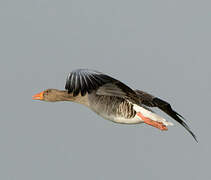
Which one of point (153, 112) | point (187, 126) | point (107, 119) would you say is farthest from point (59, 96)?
point (187, 126)

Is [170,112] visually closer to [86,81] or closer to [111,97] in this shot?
[111,97]

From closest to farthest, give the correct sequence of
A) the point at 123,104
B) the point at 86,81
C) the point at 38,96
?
the point at 86,81
the point at 123,104
the point at 38,96

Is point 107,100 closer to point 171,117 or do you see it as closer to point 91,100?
point 91,100

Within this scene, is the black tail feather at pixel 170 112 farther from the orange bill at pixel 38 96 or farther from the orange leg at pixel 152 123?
the orange bill at pixel 38 96

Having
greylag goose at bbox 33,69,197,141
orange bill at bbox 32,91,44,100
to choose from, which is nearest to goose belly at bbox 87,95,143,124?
greylag goose at bbox 33,69,197,141

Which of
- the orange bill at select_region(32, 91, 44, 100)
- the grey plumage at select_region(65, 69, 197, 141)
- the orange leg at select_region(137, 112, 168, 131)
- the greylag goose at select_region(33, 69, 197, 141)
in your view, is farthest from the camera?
the orange bill at select_region(32, 91, 44, 100)

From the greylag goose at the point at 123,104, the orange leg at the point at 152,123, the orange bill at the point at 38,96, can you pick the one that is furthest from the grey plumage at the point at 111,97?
the orange bill at the point at 38,96

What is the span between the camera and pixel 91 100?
12664mm

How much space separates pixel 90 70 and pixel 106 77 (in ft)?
1.43

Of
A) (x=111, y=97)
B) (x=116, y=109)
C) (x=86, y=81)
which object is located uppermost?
(x=86, y=81)

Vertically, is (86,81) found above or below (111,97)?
above

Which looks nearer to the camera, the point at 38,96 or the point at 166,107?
the point at 166,107

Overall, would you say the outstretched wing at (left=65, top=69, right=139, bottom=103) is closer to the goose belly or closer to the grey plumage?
the grey plumage

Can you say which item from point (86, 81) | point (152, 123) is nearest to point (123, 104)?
point (152, 123)
